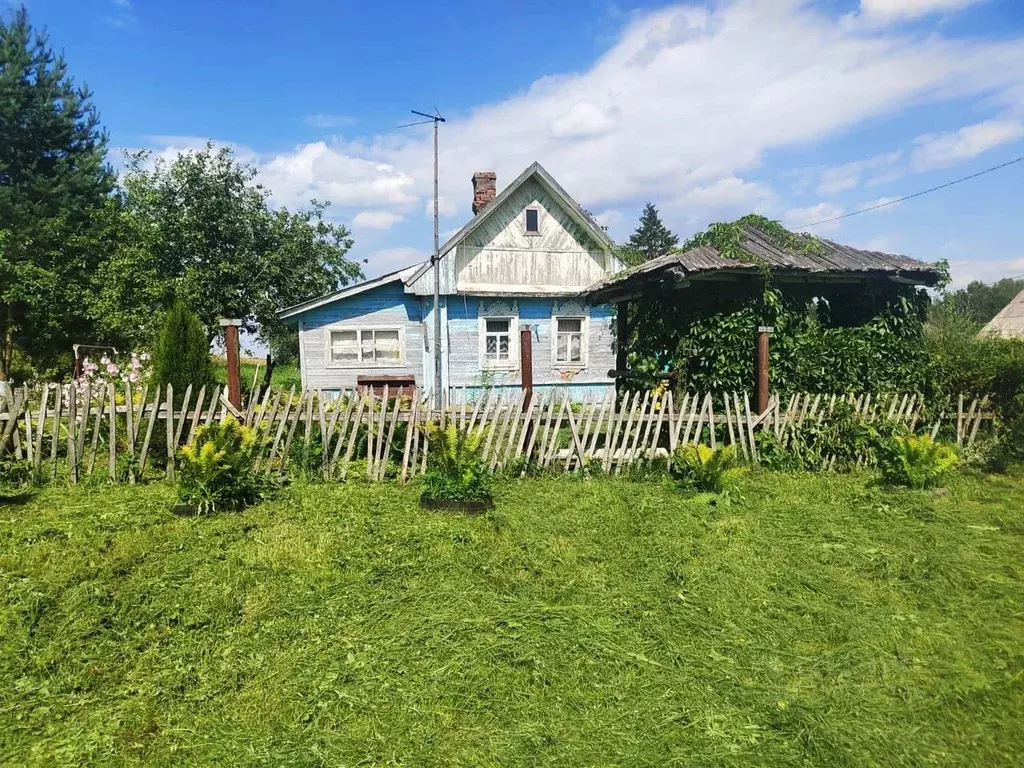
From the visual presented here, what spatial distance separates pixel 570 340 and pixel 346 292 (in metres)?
6.04

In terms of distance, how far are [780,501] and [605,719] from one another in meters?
4.33

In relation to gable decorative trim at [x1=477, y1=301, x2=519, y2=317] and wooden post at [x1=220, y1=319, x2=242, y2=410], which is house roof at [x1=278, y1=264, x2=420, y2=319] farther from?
wooden post at [x1=220, y1=319, x2=242, y2=410]

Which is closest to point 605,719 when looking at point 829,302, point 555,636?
point 555,636

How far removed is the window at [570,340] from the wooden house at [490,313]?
1.1 inches

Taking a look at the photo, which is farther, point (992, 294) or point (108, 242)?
point (992, 294)

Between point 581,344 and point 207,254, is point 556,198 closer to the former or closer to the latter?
point 581,344

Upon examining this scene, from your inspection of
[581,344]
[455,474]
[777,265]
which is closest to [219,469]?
[455,474]

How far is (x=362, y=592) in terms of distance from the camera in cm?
429

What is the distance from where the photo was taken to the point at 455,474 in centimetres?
632

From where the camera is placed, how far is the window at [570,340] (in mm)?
16578

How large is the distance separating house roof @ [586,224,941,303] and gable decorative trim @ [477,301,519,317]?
22.4ft

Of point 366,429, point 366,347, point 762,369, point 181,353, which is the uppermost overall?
point 366,347

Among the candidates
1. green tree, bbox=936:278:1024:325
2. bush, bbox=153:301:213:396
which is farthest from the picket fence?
green tree, bbox=936:278:1024:325

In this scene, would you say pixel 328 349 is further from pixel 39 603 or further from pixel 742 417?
pixel 39 603
